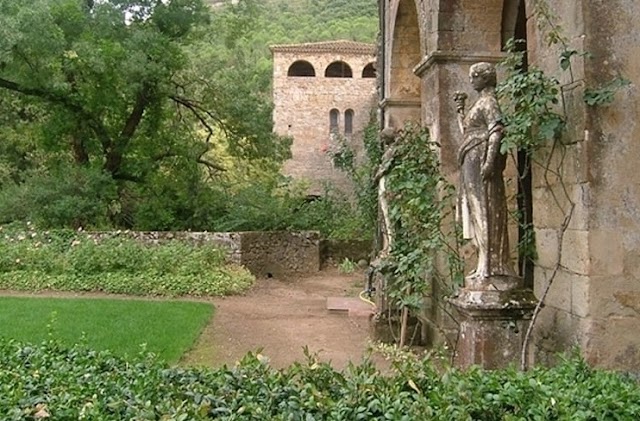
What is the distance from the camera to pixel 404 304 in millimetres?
6066

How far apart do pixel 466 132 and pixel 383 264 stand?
8.03 ft

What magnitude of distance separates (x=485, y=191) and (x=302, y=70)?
1235 inches

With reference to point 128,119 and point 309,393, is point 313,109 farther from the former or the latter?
point 309,393

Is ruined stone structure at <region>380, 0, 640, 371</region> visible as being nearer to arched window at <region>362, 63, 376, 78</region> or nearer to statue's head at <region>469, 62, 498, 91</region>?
statue's head at <region>469, 62, 498, 91</region>

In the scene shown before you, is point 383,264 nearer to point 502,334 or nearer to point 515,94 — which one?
point 502,334

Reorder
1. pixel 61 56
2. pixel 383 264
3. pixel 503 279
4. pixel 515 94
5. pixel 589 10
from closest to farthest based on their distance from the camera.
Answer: pixel 589 10 → pixel 515 94 → pixel 503 279 → pixel 383 264 → pixel 61 56

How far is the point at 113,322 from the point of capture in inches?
314

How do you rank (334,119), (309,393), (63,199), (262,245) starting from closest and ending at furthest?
(309,393) → (63,199) → (262,245) → (334,119)

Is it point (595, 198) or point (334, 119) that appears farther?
point (334, 119)

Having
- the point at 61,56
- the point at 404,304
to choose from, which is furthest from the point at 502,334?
the point at 61,56

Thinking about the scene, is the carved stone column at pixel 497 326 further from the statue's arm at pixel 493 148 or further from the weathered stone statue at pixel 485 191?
the statue's arm at pixel 493 148

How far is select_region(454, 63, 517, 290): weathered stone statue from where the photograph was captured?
174 inches

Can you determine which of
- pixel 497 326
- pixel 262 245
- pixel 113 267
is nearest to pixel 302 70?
pixel 262 245

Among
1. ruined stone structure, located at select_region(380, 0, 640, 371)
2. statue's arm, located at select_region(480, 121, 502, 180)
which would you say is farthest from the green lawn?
ruined stone structure, located at select_region(380, 0, 640, 371)
